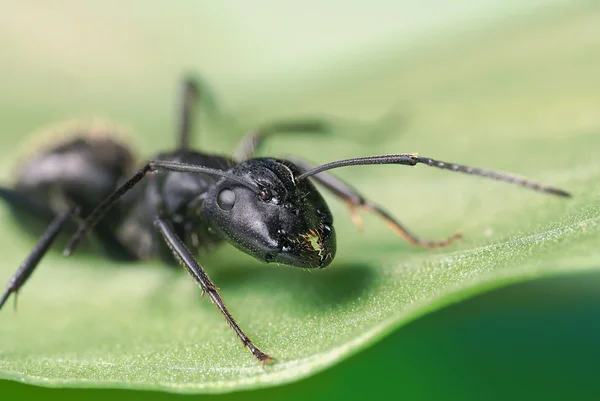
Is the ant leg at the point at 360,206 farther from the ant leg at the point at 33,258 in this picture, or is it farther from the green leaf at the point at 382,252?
the ant leg at the point at 33,258

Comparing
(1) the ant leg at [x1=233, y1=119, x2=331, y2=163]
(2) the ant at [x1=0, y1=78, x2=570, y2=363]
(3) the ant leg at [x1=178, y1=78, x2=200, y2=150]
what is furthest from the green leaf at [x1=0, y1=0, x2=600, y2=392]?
(3) the ant leg at [x1=178, y1=78, x2=200, y2=150]

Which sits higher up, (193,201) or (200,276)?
(193,201)

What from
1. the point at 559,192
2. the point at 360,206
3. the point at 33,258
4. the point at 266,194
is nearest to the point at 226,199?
the point at 266,194

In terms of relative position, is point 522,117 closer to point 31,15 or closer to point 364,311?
point 364,311

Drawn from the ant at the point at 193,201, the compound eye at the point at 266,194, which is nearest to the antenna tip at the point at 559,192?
the ant at the point at 193,201

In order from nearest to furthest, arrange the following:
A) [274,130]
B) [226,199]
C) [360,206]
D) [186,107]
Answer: [226,199]
[360,206]
[274,130]
[186,107]

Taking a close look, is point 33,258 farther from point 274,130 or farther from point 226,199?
point 274,130

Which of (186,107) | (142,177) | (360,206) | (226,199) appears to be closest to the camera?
(226,199)
